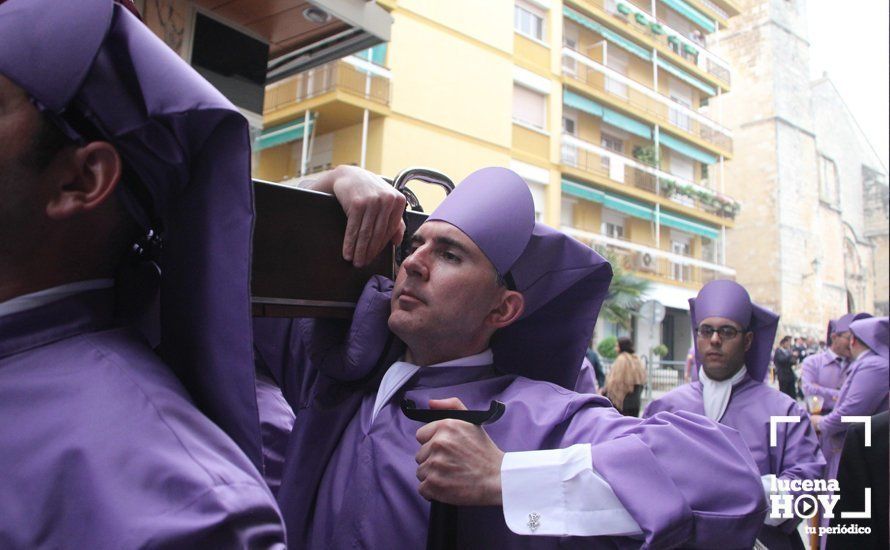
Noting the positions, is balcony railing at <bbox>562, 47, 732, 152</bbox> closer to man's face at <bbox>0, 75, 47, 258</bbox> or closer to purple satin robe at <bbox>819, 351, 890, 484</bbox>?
purple satin robe at <bbox>819, 351, 890, 484</bbox>

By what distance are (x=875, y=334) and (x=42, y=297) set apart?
6.64 m

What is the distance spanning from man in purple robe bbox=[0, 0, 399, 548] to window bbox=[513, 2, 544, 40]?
19211mm

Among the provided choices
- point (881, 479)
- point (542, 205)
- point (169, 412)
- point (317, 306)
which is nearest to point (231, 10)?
point (317, 306)

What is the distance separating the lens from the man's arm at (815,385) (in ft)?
24.6

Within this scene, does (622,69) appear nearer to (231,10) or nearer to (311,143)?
(311,143)

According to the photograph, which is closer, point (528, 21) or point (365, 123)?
point (365, 123)

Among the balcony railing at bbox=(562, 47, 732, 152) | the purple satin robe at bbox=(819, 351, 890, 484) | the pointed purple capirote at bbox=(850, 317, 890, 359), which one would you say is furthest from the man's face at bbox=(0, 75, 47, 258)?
the balcony railing at bbox=(562, 47, 732, 152)

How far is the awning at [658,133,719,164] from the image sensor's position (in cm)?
2455

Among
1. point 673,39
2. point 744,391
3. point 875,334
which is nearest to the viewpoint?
Answer: point 744,391

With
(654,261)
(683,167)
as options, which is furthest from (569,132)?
(683,167)

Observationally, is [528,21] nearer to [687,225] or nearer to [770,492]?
[687,225]

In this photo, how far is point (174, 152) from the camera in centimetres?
92

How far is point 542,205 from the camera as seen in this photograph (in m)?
19.7

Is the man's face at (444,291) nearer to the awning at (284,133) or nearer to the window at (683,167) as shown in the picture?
the awning at (284,133)
